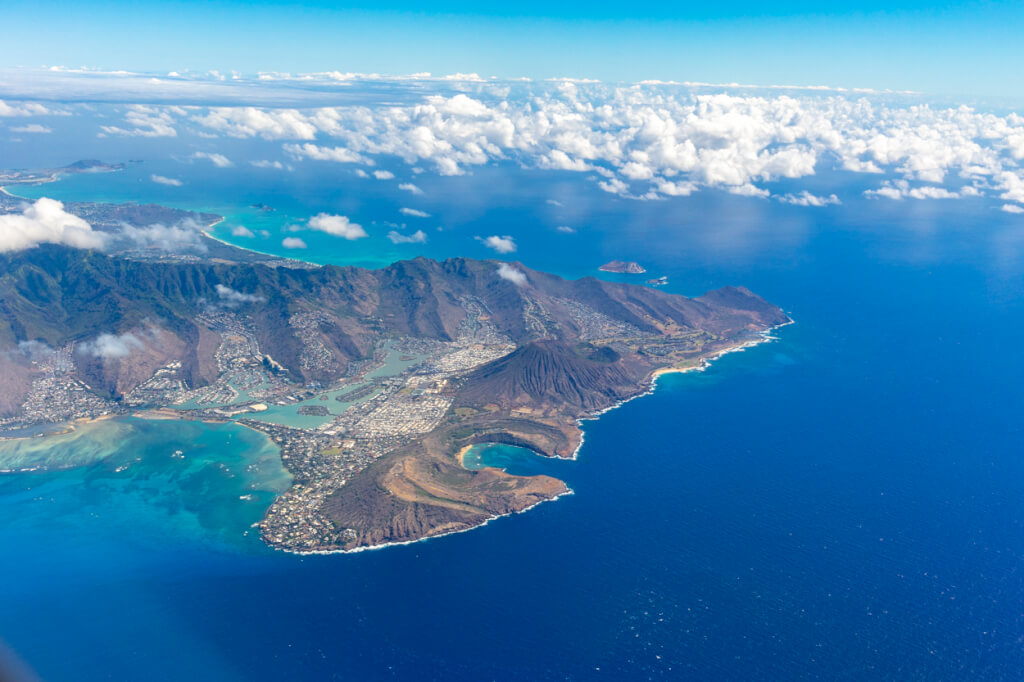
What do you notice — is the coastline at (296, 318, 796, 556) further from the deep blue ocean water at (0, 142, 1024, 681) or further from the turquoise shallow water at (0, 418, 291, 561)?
the turquoise shallow water at (0, 418, 291, 561)

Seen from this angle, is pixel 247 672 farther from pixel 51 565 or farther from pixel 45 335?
pixel 45 335

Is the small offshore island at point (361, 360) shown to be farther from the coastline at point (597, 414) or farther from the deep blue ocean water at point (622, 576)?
the deep blue ocean water at point (622, 576)

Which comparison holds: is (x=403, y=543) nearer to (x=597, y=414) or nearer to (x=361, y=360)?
(x=597, y=414)

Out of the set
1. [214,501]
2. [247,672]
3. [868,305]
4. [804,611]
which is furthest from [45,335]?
[868,305]

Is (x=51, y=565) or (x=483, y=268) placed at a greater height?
(x=483, y=268)

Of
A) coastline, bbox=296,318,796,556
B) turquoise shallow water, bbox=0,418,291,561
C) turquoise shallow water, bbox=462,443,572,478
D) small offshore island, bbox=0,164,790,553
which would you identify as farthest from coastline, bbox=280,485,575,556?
turquoise shallow water, bbox=462,443,572,478

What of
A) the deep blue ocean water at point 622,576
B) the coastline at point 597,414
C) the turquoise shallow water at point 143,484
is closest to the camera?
the deep blue ocean water at point 622,576

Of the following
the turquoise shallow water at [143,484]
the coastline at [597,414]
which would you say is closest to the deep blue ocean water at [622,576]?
the turquoise shallow water at [143,484]

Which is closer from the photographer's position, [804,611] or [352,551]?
[804,611]
